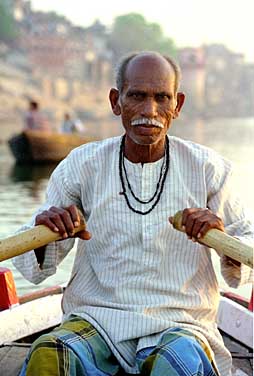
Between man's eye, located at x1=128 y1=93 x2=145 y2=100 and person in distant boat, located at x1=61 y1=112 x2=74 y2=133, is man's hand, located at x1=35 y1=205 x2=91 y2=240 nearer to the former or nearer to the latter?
man's eye, located at x1=128 y1=93 x2=145 y2=100

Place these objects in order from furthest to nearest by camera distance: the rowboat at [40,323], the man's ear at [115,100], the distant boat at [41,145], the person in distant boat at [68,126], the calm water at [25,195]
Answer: the person in distant boat at [68,126]
the distant boat at [41,145]
the calm water at [25,195]
the rowboat at [40,323]
the man's ear at [115,100]

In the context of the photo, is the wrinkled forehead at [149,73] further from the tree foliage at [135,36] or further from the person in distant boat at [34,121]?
the tree foliage at [135,36]

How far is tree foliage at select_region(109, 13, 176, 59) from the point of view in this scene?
63.8 metres

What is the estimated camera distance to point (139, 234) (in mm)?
1944

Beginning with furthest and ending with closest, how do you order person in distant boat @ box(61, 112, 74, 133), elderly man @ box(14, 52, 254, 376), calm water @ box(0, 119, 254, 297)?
person in distant boat @ box(61, 112, 74, 133) → calm water @ box(0, 119, 254, 297) → elderly man @ box(14, 52, 254, 376)

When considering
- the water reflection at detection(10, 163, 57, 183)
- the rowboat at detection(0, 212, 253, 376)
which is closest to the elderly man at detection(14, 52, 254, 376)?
the rowboat at detection(0, 212, 253, 376)

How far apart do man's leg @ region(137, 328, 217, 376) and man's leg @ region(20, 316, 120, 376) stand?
0.31 ft

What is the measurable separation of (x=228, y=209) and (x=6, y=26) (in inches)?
2031

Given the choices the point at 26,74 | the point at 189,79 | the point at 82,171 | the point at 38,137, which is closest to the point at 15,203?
the point at 38,137

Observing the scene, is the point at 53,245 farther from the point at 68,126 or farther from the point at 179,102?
the point at 68,126

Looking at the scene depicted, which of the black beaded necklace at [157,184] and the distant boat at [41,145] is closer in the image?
the black beaded necklace at [157,184]

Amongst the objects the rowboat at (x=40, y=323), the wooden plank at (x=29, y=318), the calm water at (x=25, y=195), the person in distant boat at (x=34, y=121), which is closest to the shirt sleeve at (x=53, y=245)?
the rowboat at (x=40, y=323)

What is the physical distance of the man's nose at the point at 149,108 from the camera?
6.37 feet

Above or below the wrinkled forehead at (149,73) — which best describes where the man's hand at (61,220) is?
below
